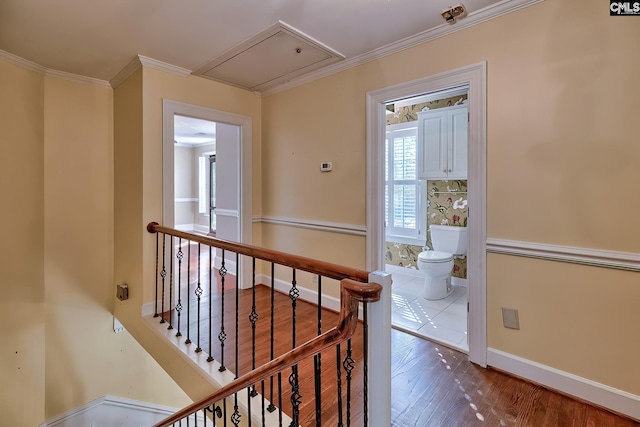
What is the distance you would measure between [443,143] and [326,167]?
164cm

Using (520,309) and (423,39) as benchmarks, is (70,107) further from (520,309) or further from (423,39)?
(520,309)

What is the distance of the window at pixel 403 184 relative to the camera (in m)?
4.11

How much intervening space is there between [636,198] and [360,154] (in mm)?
1792

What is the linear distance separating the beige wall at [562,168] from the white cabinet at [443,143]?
1.48 m

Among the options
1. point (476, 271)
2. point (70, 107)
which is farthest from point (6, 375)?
point (476, 271)

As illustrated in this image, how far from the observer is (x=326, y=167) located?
2984 mm

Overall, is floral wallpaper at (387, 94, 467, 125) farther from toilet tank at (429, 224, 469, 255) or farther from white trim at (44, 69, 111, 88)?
white trim at (44, 69, 111, 88)

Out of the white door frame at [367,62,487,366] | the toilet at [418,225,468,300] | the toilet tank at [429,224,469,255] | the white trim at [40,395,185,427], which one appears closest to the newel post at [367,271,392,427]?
the white door frame at [367,62,487,366]

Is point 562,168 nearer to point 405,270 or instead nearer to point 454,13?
point 454,13

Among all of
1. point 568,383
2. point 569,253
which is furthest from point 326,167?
point 568,383

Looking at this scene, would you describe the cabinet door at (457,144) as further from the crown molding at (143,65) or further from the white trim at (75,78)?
the white trim at (75,78)

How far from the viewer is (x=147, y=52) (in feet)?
8.50

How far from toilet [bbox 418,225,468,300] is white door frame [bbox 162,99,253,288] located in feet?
6.82

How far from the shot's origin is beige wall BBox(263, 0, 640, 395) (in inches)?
62.8
